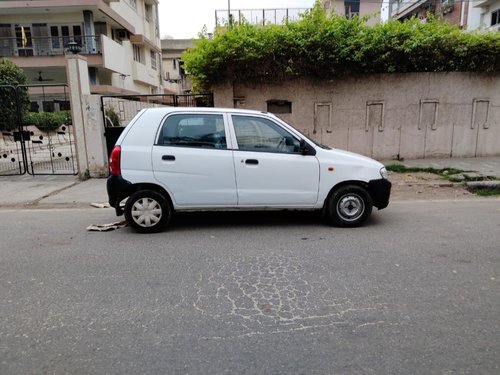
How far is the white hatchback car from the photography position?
545 cm

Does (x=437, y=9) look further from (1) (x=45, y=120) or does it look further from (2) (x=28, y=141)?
(2) (x=28, y=141)

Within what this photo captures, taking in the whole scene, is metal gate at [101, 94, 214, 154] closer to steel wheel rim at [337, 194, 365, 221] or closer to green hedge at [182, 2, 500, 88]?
green hedge at [182, 2, 500, 88]

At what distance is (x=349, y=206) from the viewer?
570 centimetres

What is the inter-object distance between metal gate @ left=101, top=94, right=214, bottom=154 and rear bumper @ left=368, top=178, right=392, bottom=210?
6219 millimetres

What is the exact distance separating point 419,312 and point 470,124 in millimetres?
9864

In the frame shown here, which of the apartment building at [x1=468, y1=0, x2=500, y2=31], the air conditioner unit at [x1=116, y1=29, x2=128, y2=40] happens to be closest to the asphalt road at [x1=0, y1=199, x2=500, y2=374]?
the air conditioner unit at [x1=116, y1=29, x2=128, y2=40]

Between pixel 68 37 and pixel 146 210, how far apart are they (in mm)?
24147

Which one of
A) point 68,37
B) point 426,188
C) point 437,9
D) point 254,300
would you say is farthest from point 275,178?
point 437,9

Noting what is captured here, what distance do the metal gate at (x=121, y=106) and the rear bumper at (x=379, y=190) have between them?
622cm

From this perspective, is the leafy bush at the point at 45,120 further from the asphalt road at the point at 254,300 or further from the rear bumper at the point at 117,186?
the rear bumper at the point at 117,186

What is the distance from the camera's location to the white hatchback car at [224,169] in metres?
5.45

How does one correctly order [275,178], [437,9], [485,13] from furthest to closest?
[437,9] < [485,13] < [275,178]

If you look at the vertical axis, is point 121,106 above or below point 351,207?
above

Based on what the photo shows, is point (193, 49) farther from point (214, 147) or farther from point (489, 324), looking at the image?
point (489, 324)
